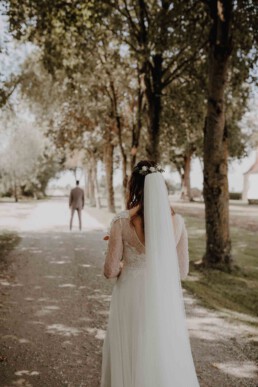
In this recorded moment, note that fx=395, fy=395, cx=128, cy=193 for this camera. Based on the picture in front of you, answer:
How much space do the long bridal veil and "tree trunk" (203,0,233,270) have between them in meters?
7.19

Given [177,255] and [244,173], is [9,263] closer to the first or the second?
[177,255]

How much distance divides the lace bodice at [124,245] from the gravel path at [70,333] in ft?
5.50

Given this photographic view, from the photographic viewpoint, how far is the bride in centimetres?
329

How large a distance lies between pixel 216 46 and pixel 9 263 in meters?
7.95

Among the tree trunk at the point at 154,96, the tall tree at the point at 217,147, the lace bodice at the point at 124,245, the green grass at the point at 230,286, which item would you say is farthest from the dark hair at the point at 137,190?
the tree trunk at the point at 154,96

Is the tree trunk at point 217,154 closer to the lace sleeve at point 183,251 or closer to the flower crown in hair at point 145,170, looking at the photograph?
the lace sleeve at point 183,251

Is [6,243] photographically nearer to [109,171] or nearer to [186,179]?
[109,171]

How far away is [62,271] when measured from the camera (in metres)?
9.96

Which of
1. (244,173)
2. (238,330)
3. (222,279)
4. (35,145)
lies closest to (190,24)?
(222,279)

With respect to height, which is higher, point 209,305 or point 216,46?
point 216,46

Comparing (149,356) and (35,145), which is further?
(35,145)

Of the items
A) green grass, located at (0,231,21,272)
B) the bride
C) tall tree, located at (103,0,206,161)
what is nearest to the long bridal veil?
the bride

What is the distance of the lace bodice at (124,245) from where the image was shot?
10.8 ft

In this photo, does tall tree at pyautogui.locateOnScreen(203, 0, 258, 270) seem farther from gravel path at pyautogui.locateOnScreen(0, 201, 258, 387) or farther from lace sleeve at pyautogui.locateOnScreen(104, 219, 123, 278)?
lace sleeve at pyautogui.locateOnScreen(104, 219, 123, 278)
